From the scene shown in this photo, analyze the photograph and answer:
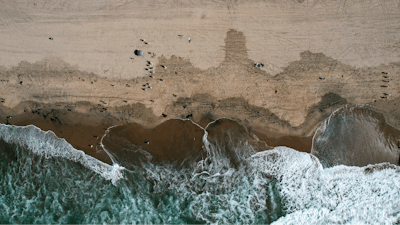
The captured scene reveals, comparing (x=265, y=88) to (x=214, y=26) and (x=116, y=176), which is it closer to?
(x=214, y=26)

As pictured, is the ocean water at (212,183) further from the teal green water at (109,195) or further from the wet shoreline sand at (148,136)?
the wet shoreline sand at (148,136)

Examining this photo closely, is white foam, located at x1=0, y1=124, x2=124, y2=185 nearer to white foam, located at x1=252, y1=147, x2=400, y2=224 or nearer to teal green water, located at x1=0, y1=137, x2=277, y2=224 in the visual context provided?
teal green water, located at x1=0, y1=137, x2=277, y2=224

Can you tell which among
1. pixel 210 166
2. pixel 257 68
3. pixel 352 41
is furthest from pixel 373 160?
pixel 210 166

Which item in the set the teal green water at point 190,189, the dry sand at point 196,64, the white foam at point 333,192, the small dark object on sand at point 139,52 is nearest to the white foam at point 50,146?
the teal green water at point 190,189

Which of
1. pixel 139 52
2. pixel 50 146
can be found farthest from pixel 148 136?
pixel 50 146

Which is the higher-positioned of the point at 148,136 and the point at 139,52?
the point at 139,52

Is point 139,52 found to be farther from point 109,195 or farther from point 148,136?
point 109,195

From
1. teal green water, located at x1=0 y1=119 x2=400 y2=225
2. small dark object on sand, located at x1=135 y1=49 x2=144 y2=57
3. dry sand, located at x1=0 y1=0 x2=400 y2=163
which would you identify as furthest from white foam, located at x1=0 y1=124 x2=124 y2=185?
small dark object on sand, located at x1=135 y1=49 x2=144 y2=57

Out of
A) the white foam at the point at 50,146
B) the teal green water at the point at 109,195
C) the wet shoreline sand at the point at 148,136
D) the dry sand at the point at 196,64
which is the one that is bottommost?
the teal green water at the point at 109,195
